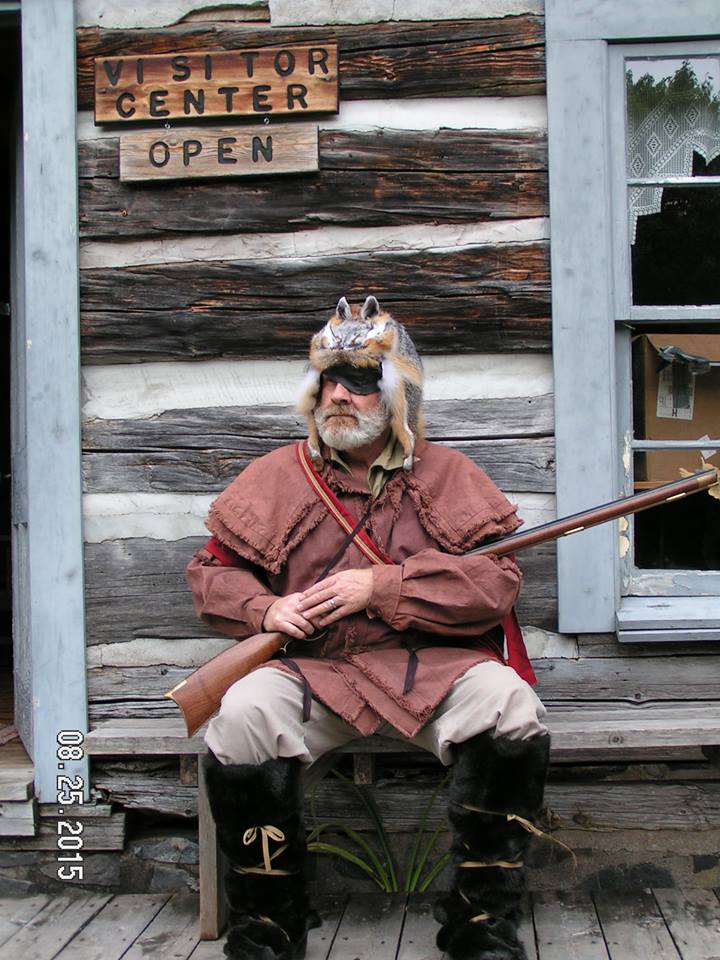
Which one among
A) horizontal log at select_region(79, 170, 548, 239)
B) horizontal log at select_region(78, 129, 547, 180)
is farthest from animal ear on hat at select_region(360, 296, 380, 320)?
horizontal log at select_region(78, 129, 547, 180)

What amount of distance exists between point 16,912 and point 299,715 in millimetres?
1294

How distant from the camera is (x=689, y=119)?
3.63 m

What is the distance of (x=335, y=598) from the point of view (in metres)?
2.96

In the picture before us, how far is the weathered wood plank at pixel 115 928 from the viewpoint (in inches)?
120

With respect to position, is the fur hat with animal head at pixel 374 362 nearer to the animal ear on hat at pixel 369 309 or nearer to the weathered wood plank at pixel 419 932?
the animal ear on hat at pixel 369 309

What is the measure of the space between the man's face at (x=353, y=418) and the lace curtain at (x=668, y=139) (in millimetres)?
1184

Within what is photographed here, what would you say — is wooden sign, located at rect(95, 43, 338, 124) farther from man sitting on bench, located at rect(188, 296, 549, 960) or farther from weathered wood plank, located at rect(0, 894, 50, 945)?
weathered wood plank, located at rect(0, 894, 50, 945)

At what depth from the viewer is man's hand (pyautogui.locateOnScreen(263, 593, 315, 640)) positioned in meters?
2.96

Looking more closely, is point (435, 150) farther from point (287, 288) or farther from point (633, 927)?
point (633, 927)

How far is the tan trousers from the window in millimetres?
779

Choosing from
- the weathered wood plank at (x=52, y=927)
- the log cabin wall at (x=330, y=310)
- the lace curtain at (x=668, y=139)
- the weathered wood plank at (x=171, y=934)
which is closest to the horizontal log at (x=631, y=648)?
the log cabin wall at (x=330, y=310)

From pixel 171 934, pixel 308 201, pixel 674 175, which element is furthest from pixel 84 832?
pixel 674 175

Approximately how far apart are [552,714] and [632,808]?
43cm

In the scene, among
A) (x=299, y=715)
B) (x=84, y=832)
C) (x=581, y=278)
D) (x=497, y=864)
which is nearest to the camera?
(x=497, y=864)
